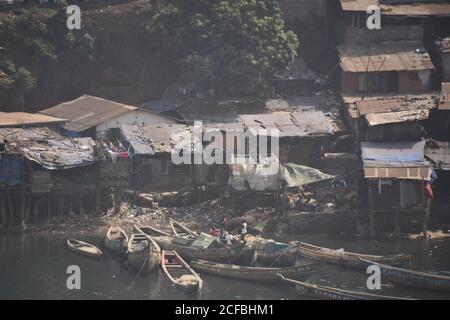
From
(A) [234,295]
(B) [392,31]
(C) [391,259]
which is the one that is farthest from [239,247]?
(B) [392,31]

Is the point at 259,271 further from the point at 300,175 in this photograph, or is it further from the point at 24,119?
the point at 24,119

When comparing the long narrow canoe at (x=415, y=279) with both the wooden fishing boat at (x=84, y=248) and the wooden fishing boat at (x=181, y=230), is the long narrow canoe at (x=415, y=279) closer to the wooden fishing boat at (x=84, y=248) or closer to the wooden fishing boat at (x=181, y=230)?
the wooden fishing boat at (x=181, y=230)

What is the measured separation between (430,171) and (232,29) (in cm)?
1271

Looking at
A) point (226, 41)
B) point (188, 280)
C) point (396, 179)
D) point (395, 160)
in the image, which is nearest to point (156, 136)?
A: point (226, 41)

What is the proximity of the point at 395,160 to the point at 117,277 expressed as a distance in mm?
14493

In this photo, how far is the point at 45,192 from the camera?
49.8 metres

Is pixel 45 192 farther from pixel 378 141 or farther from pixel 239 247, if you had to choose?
pixel 378 141

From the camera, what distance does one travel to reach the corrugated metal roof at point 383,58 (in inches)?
2210

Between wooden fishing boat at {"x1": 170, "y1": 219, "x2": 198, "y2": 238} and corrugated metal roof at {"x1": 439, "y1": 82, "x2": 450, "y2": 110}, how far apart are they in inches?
564

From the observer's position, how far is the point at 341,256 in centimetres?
4591

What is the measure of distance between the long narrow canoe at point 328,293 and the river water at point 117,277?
0.40 meters

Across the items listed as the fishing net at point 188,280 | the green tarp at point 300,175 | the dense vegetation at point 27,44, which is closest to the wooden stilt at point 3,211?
the dense vegetation at point 27,44

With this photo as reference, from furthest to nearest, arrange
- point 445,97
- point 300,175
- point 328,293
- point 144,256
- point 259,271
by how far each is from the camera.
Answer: point 445,97
point 300,175
point 144,256
point 259,271
point 328,293
